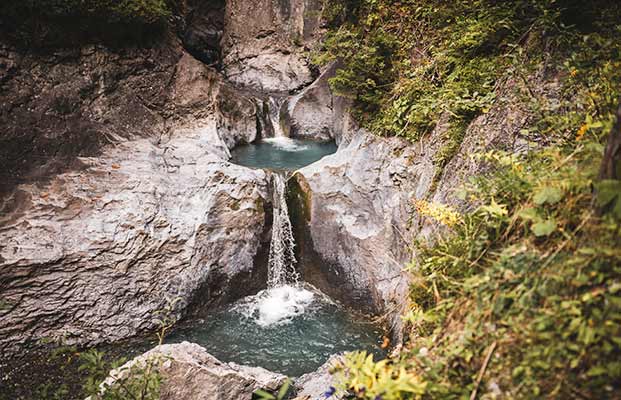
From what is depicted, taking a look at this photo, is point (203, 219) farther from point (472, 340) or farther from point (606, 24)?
point (606, 24)

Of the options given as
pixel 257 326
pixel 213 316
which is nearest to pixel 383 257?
pixel 257 326

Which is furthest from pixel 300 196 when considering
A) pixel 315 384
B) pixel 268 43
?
pixel 268 43

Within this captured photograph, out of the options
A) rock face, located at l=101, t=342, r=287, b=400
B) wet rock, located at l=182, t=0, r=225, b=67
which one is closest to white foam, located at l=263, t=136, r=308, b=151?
wet rock, located at l=182, t=0, r=225, b=67

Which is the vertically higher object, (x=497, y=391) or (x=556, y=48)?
(x=556, y=48)

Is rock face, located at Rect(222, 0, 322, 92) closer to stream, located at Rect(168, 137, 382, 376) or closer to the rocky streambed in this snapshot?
the rocky streambed

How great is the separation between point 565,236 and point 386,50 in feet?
18.3

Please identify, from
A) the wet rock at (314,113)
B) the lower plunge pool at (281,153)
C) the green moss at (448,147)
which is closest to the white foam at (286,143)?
the lower plunge pool at (281,153)

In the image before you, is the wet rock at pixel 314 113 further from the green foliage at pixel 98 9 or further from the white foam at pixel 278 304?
the white foam at pixel 278 304

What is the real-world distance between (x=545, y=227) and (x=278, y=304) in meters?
5.49

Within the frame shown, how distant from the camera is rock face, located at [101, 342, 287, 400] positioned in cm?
403

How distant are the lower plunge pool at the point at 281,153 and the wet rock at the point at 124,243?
218cm

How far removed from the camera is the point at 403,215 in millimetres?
5621

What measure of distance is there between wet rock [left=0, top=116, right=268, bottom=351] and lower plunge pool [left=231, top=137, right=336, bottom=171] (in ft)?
7.17

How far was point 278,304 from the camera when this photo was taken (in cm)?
688
